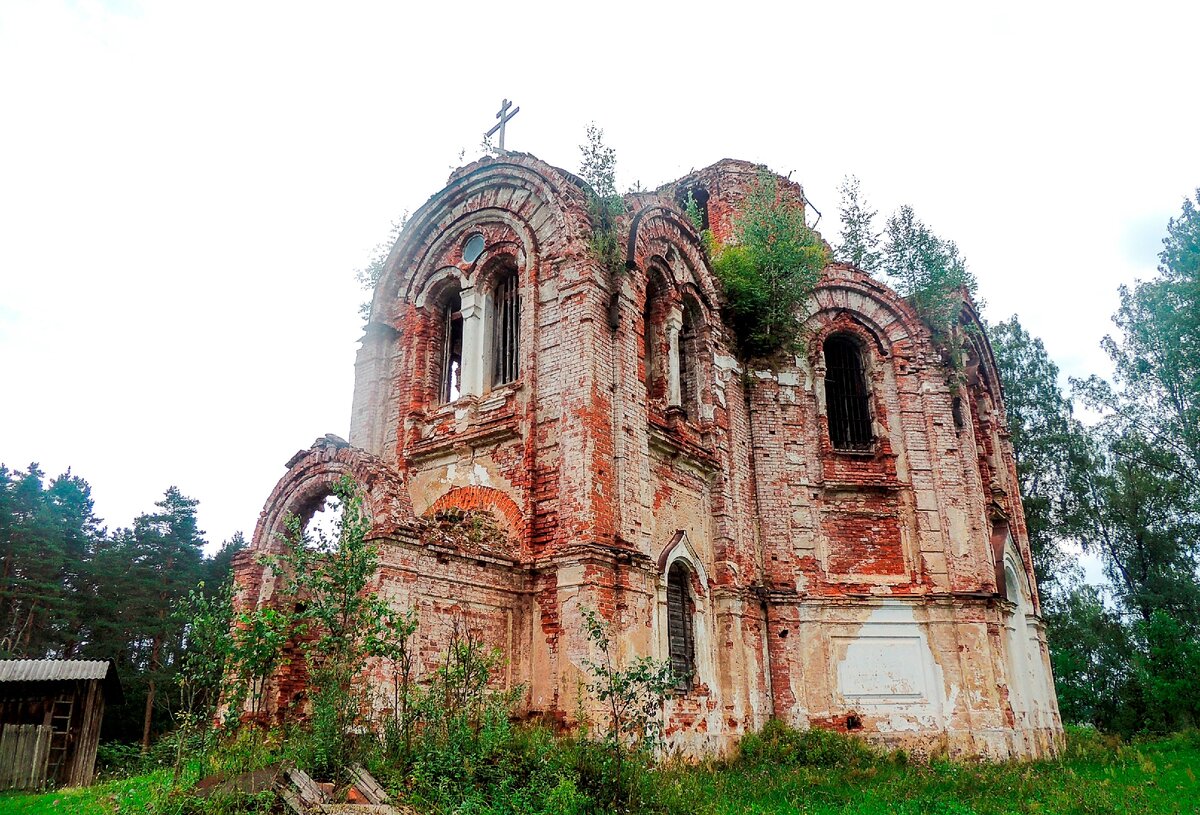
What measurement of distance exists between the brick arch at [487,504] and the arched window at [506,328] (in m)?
1.92

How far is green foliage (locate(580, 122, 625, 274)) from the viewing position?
1173 cm

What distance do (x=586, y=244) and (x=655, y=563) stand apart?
4.57 m

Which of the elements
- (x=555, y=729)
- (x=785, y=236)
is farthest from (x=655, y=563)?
(x=785, y=236)

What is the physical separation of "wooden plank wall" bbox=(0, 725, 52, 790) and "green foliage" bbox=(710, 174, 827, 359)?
577 inches

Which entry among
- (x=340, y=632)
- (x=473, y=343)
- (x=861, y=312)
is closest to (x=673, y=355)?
(x=473, y=343)

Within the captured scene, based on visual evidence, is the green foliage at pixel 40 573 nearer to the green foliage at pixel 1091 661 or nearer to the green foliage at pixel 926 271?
the green foliage at pixel 926 271

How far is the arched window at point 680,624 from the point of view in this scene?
447 inches

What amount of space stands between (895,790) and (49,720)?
588 inches

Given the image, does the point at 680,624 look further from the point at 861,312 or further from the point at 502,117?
the point at 502,117

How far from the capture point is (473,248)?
43.5 ft

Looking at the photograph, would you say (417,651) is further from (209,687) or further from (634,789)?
(634,789)

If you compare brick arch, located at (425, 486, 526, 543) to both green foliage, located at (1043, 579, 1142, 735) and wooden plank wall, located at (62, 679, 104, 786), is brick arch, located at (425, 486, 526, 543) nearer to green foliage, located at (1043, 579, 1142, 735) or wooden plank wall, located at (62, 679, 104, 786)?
wooden plank wall, located at (62, 679, 104, 786)

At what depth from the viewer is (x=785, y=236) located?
49.4 ft

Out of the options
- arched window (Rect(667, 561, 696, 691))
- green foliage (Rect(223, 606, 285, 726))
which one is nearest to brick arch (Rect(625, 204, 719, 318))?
arched window (Rect(667, 561, 696, 691))
